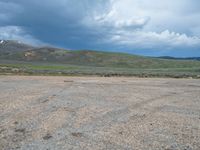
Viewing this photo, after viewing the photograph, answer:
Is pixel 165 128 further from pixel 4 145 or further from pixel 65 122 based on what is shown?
pixel 4 145

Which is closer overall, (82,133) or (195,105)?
(82,133)

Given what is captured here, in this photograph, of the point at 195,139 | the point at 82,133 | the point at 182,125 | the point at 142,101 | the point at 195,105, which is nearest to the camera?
the point at 195,139

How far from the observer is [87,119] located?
70.2 feet

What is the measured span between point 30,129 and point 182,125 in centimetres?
777

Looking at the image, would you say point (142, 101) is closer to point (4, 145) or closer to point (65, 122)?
point (65, 122)

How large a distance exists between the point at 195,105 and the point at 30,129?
14.1 m

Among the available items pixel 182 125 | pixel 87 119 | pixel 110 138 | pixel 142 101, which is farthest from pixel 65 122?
pixel 142 101

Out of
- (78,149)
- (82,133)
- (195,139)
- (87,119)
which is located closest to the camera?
(78,149)

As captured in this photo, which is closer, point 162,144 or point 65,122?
point 162,144

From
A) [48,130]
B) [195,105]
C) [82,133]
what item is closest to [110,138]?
[82,133]

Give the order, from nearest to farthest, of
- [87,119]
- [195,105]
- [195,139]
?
[195,139] → [87,119] → [195,105]

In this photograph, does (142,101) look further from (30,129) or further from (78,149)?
(78,149)

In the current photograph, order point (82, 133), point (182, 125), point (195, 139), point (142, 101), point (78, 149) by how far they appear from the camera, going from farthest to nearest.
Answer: point (142, 101), point (182, 125), point (82, 133), point (195, 139), point (78, 149)

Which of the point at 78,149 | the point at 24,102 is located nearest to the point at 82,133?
the point at 78,149
